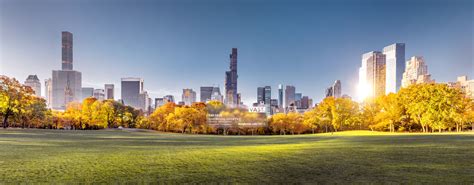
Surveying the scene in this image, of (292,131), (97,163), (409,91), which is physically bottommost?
(292,131)

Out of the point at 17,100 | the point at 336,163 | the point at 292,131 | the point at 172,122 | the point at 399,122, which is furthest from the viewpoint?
the point at 292,131

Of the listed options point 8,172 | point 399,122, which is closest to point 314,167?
point 8,172

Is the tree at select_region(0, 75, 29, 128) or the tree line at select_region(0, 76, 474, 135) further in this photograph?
the tree line at select_region(0, 76, 474, 135)

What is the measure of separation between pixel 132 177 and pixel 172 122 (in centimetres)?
6996

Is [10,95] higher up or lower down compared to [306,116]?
higher up

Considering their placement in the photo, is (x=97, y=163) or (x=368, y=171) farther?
(x=97, y=163)

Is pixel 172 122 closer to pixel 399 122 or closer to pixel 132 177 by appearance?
pixel 399 122

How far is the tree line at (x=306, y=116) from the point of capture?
5609 cm

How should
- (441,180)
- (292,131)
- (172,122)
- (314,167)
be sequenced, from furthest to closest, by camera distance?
(292,131)
(172,122)
(314,167)
(441,180)

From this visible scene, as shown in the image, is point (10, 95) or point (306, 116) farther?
point (306, 116)

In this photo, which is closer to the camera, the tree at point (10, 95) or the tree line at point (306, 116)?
the tree at point (10, 95)

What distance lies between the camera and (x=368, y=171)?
11.0 meters

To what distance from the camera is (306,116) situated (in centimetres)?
7981

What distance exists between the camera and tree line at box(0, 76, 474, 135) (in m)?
56.1
